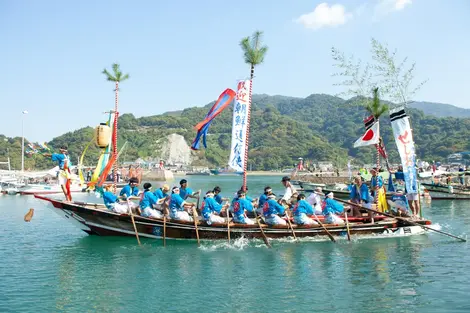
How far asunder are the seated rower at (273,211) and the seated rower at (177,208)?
3203 millimetres

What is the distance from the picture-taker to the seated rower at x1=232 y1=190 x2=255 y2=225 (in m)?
18.1

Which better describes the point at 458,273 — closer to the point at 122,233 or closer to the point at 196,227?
the point at 196,227

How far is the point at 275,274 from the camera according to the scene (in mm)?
14297

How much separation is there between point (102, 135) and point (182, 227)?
711 cm

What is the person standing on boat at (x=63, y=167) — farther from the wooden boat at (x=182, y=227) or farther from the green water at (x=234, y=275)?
the green water at (x=234, y=275)

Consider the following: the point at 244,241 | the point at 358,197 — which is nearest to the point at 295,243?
the point at 244,241

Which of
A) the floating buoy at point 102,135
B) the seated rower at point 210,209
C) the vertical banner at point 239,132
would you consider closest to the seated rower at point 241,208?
the seated rower at point 210,209

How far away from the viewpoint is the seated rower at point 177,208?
706 inches

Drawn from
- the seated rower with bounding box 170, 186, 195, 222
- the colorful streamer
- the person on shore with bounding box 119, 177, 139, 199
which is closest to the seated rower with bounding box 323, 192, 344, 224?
the seated rower with bounding box 170, 186, 195, 222

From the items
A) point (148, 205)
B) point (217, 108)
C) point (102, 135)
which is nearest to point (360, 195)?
point (217, 108)

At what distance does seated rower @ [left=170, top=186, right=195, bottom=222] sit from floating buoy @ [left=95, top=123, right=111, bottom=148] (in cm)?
604

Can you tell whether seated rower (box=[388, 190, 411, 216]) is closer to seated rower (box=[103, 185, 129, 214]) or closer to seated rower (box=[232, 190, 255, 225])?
seated rower (box=[232, 190, 255, 225])

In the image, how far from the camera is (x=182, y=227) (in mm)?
18234

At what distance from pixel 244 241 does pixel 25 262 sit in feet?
27.8
